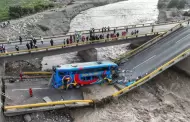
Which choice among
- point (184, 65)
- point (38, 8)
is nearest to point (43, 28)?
point (38, 8)

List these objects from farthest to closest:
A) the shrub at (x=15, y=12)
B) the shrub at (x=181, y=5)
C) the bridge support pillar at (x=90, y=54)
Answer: the shrub at (x=181, y=5) < the shrub at (x=15, y=12) < the bridge support pillar at (x=90, y=54)

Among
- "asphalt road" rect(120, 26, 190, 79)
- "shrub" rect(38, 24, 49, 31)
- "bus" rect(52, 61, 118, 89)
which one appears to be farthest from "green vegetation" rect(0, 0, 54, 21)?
"bus" rect(52, 61, 118, 89)

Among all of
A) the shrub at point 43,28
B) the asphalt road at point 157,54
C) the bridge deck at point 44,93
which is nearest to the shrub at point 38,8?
the shrub at point 43,28

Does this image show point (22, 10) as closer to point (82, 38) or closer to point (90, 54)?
point (90, 54)

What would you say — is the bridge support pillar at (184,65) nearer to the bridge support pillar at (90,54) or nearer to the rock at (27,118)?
the bridge support pillar at (90,54)

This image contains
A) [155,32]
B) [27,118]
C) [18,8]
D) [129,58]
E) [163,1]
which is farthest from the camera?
[163,1]

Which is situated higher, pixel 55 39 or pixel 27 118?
pixel 55 39

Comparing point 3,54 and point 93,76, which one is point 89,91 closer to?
point 93,76

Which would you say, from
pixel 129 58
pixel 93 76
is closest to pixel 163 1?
pixel 129 58
